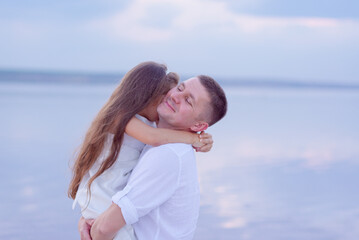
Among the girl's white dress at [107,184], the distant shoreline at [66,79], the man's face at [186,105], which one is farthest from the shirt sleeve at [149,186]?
the distant shoreline at [66,79]

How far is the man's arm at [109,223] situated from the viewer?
5.09 feet

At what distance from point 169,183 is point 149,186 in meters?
0.06

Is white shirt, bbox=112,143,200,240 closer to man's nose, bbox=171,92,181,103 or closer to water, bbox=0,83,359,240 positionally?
man's nose, bbox=171,92,181,103

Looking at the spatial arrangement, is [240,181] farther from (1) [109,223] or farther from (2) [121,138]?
(1) [109,223]

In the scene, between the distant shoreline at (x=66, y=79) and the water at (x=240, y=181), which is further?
the distant shoreline at (x=66, y=79)

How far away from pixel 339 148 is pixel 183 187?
18.0 ft

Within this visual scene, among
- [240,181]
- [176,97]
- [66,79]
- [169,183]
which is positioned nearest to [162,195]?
[169,183]

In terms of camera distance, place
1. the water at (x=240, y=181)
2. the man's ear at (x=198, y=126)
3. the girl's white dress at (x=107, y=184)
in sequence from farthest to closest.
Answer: the water at (x=240, y=181) < the man's ear at (x=198, y=126) < the girl's white dress at (x=107, y=184)

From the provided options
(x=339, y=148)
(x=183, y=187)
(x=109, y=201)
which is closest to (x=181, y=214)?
(x=183, y=187)

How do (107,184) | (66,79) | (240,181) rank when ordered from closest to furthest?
(107,184), (240,181), (66,79)

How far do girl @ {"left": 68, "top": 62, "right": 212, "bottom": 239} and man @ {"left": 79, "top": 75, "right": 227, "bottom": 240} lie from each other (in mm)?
55

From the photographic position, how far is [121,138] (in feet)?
5.80

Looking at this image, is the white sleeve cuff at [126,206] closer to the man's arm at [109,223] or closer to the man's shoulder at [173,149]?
the man's arm at [109,223]

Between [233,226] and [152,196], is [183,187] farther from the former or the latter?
[233,226]
